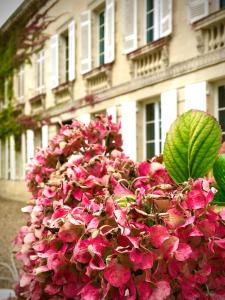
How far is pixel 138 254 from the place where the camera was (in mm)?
252

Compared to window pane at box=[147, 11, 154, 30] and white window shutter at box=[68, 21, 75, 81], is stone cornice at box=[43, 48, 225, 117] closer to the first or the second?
Answer: white window shutter at box=[68, 21, 75, 81]

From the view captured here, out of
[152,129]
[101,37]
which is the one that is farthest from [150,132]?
[101,37]

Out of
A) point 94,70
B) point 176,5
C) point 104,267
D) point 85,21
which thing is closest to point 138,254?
point 104,267

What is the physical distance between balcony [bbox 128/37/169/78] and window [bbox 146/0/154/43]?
118 millimetres

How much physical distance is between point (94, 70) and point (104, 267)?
3241 millimetres

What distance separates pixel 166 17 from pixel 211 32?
38 centimetres

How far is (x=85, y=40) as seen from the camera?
12.2 ft

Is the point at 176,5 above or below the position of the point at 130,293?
above

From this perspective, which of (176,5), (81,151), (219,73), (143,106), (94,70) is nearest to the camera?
(81,151)

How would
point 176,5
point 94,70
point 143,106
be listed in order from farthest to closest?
point 94,70
point 143,106
point 176,5

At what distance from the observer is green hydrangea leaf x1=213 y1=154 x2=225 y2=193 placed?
308mm

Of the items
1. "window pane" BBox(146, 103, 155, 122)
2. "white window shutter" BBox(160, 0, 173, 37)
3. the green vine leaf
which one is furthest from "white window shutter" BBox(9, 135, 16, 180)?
the green vine leaf

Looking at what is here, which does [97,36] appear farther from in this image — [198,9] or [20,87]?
[198,9]

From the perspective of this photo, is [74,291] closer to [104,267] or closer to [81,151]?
[104,267]
